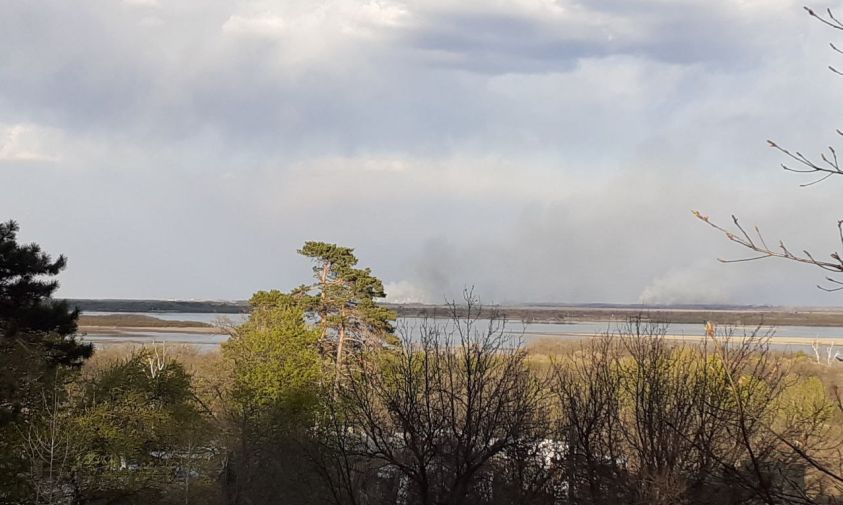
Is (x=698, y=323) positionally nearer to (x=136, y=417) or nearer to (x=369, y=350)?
(x=369, y=350)

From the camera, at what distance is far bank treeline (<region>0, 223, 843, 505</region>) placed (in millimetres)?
14047

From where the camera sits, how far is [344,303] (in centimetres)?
4688

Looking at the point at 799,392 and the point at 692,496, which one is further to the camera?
the point at 799,392

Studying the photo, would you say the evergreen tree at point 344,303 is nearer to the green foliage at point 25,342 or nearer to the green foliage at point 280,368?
the green foliage at point 280,368

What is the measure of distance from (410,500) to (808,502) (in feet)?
45.8

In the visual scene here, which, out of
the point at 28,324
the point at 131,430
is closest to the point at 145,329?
the point at 131,430

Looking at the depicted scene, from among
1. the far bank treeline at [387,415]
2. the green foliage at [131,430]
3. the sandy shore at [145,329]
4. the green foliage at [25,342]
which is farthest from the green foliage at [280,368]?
the sandy shore at [145,329]

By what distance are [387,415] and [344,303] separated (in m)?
24.2

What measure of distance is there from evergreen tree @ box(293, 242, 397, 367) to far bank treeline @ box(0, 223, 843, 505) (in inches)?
5.4

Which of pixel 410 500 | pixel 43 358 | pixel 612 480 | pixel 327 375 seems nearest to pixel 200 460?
pixel 327 375

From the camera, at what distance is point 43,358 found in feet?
88.0

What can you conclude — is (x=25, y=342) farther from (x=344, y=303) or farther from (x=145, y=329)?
(x=145, y=329)

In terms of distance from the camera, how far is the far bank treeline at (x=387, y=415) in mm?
14047

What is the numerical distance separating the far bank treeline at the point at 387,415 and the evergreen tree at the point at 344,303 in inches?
5.4
